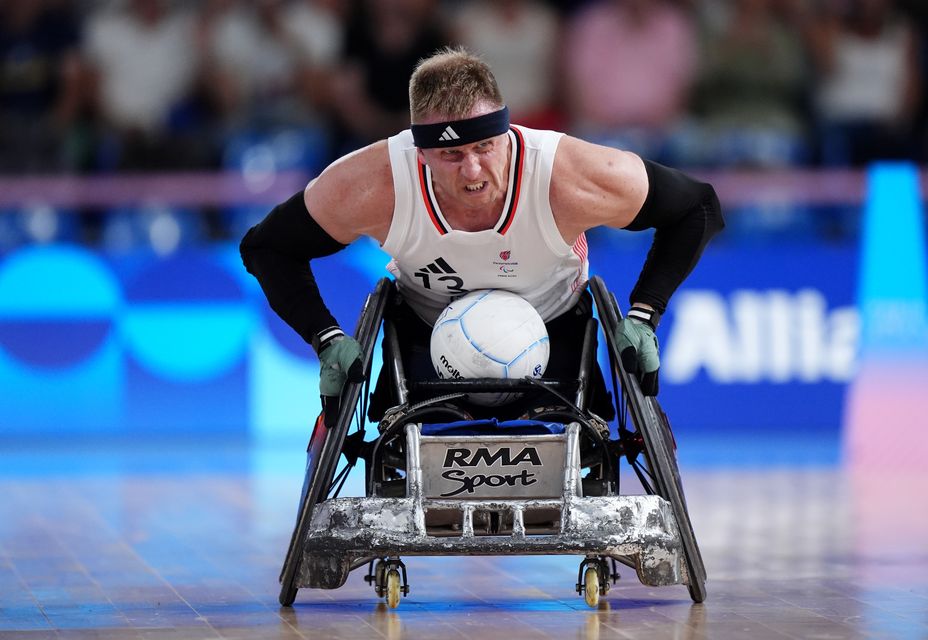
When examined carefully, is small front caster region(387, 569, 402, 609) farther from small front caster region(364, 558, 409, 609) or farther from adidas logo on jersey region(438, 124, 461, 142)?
adidas logo on jersey region(438, 124, 461, 142)

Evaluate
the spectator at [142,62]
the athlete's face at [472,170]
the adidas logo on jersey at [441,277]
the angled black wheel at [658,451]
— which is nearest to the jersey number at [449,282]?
the adidas logo on jersey at [441,277]

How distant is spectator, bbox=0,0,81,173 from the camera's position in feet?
40.8

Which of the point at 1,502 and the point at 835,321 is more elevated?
the point at 835,321

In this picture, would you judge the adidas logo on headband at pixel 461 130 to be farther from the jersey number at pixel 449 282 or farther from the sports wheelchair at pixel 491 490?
the sports wheelchair at pixel 491 490

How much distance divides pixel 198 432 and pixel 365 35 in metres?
3.68

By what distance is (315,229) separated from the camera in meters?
6.14

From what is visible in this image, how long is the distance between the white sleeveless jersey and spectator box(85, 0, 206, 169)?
7311 mm

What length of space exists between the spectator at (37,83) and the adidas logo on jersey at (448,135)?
24.1ft

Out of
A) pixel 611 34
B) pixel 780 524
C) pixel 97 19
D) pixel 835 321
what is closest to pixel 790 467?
pixel 835 321

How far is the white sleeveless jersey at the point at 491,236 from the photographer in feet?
19.3

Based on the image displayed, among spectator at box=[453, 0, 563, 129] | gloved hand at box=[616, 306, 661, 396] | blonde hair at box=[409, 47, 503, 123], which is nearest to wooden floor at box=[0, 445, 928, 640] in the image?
gloved hand at box=[616, 306, 661, 396]

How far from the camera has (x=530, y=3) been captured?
1388 centimetres

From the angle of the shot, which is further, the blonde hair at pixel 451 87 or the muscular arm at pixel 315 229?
the muscular arm at pixel 315 229

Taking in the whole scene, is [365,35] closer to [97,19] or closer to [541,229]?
[97,19]
